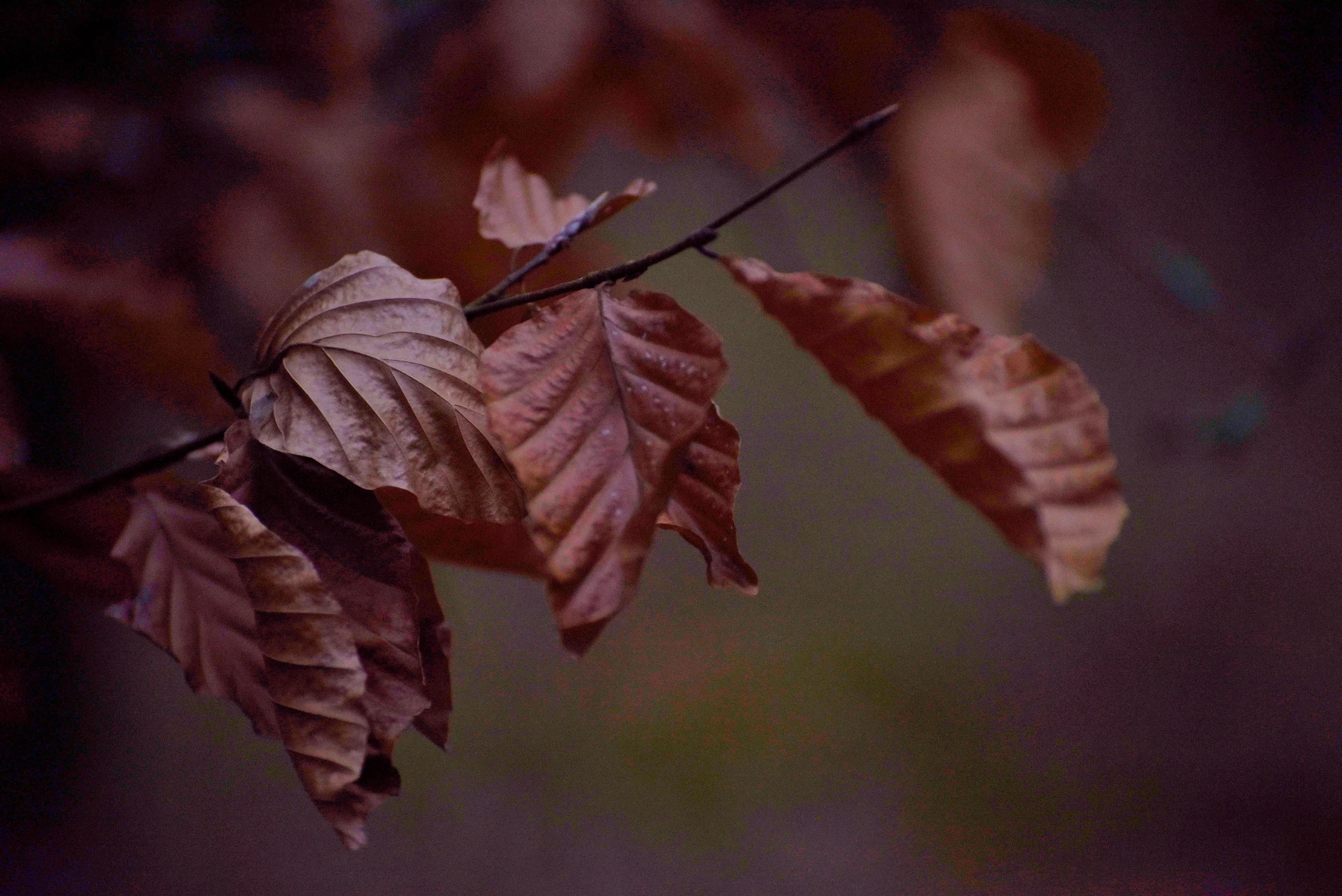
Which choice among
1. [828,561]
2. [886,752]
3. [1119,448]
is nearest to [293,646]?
[828,561]

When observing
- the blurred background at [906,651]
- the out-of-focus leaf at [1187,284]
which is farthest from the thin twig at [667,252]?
the out-of-focus leaf at [1187,284]

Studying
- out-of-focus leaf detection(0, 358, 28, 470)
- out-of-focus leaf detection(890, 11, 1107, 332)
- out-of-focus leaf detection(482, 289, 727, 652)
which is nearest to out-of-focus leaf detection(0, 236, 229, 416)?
out-of-focus leaf detection(0, 358, 28, 470)

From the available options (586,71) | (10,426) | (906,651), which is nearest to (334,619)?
(10,426)

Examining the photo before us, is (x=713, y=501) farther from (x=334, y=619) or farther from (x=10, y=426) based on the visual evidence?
(x=10, y=426)

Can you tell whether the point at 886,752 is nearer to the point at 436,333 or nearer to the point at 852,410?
A: the point at 852,410

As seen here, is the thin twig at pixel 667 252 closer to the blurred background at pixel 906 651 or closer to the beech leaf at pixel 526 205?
the beech leaf at pixel 526 205

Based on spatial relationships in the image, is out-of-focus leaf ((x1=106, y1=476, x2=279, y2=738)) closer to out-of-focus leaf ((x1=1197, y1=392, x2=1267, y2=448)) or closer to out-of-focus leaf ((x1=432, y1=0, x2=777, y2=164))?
out-of-focus leaf ((x1=432, y1=0, x2=777, y2=164))
